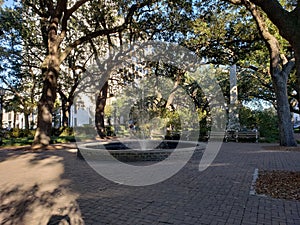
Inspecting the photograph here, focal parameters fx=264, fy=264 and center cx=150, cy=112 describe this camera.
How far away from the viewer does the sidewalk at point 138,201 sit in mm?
3797

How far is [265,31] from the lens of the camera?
41.2 feet

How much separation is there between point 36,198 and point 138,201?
6.23 ft

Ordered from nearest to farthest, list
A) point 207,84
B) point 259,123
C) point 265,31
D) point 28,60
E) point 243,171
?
1. point 243,171
2. point 265,31
3. point 259,123
4. point 28,60
5. point 207,84

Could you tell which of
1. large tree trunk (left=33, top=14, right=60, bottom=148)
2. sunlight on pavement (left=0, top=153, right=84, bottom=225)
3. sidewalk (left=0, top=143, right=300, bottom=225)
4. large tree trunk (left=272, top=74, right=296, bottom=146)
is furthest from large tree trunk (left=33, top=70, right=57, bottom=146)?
large tree trunk (left=272, top=74, right=296, bottom=146)

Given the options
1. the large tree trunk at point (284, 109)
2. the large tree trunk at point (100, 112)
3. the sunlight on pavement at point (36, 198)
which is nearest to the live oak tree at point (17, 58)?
Result: the large tree trunk at point (100, 112)

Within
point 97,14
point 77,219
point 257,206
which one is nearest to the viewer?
point 77,219

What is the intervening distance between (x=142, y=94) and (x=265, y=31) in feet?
55.3

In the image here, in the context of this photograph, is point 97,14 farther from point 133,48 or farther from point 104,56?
point 104,56

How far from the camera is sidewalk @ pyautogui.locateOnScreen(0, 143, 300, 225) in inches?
149

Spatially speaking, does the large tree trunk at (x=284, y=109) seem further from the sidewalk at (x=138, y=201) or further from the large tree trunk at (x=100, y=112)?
the large tree trunk at (x=100, y=112)

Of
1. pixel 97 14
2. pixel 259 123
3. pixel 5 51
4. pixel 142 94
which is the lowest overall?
pixel 259 123

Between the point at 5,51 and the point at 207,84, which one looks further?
the point at 207,84

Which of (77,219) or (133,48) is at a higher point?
(133,48)

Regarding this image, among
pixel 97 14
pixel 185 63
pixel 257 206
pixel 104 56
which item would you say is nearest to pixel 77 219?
pixel 257 206
